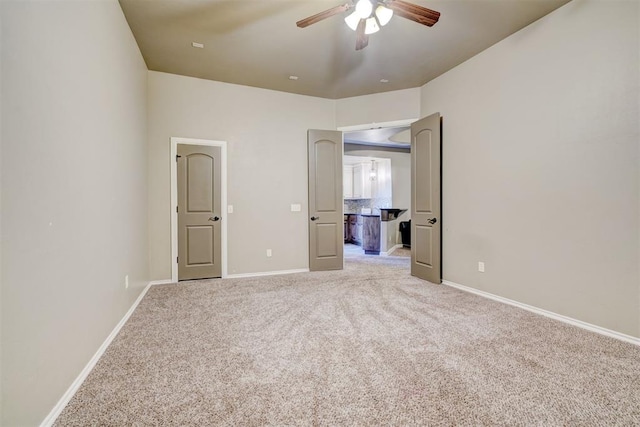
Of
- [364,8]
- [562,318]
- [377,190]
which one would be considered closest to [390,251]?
[377,190]

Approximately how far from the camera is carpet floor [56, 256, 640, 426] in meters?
1.54

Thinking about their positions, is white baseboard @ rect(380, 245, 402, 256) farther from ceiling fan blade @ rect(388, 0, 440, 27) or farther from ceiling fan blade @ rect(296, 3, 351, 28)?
ceiling fan blade @ rect(296, 3, 351, 28)

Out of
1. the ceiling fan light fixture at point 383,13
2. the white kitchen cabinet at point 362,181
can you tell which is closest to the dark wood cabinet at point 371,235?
the white kitchen cabinet at point 362,181

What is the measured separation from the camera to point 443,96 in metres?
4.24

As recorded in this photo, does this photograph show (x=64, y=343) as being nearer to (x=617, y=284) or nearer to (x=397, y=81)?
(x=617, y=284)

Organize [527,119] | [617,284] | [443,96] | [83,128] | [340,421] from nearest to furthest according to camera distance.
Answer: [340,421]
[83,128]
[617,284]
[527,119]
[443,96]

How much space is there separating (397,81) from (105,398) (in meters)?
4.80

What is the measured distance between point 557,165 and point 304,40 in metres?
2.95

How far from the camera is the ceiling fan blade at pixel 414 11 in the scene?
2.24 meters

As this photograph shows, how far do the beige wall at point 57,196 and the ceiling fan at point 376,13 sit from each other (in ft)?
5.52

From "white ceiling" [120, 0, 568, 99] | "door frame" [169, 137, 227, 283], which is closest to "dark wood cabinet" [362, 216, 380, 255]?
"white ceiling" [120, 0, 568, 99]

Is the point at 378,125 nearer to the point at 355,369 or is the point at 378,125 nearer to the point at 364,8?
the point at 364,8

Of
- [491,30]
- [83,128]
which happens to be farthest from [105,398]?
[491,30]

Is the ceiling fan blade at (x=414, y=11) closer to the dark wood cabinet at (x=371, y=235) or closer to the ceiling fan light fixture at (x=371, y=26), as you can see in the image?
the ceiling fan light fixture at (x=371, y=26)
